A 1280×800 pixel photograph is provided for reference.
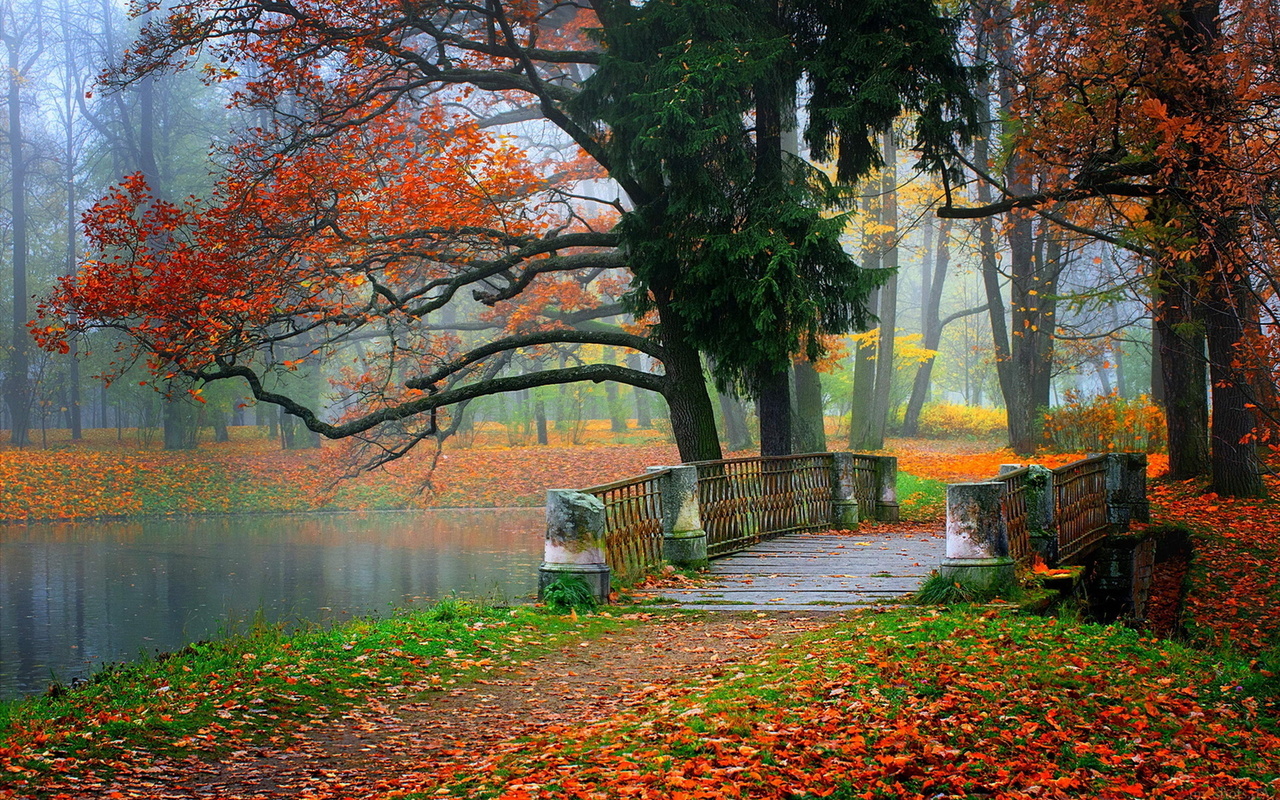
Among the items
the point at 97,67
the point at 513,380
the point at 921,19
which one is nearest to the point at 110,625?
the point at 513,380

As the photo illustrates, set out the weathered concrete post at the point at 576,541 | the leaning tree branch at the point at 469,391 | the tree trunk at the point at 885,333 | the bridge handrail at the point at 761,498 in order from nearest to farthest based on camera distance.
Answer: the weathered concrete post at the point at 576,541
the bridge handrail at the point at 761,498
the leaning tree branch at the point at 469,391
the tree trunk at the point at 885,333

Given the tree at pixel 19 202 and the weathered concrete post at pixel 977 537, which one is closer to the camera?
the weathered concrete post at pixel 977 537

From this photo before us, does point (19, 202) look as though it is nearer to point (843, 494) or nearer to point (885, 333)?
point (885, 333)

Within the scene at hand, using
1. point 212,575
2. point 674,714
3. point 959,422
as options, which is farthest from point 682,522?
point 959,422

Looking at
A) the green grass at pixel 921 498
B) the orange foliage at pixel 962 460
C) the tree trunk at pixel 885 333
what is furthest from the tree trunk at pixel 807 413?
the tree trunk at pixel 885 333

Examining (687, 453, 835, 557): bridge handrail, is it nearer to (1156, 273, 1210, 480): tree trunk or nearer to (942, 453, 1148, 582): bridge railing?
(942, 453, 1148, 582): bridge railing

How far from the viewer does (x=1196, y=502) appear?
52.0ft

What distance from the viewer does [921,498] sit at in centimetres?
2017

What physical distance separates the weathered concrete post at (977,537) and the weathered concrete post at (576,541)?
311cm

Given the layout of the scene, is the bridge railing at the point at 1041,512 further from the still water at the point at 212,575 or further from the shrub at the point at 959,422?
the shrub at the point at 959,422

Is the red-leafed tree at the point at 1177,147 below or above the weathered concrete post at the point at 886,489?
above

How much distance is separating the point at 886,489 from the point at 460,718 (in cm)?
1169

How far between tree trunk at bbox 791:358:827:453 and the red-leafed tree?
8625 mm

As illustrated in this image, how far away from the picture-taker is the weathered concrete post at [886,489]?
1694 cm
